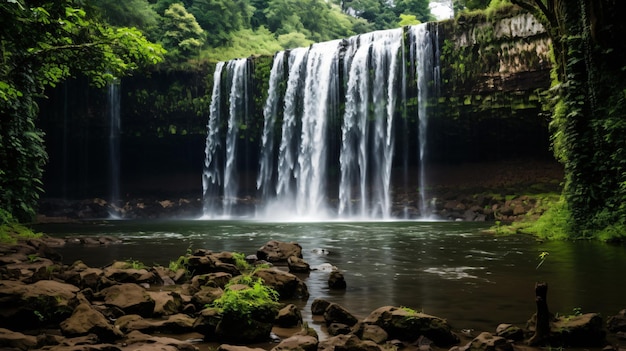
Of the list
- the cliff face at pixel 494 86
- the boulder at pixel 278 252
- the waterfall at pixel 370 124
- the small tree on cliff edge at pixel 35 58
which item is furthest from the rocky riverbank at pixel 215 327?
the waterfall at pixel 370 124

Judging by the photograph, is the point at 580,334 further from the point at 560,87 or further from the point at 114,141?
the point at 114,141

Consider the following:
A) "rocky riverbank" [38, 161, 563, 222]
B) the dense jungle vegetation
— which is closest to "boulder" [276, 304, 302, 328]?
the dense jungle vegetation

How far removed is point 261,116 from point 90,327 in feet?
90.6

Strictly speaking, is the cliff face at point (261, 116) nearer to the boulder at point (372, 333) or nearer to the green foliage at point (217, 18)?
the green foliage at point (217, 18)

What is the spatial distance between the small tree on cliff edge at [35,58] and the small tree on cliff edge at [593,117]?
9363 mm

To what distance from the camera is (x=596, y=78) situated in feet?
38.8

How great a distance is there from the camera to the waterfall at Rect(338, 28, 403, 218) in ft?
88.0

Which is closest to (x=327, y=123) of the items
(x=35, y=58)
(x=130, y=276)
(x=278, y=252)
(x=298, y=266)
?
(x=35, y=58)

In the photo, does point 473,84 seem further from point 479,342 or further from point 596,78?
point 479,342

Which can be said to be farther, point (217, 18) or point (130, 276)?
point (217, 18)

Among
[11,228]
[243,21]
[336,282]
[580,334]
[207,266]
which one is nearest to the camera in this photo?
[580,334]

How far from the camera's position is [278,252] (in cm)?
931

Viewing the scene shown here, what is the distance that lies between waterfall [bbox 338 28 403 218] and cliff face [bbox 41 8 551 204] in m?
0.77

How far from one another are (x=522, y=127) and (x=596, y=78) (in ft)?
47.7
